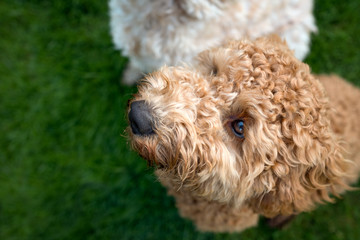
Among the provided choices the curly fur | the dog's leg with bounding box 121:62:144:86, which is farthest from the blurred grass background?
the curly fur

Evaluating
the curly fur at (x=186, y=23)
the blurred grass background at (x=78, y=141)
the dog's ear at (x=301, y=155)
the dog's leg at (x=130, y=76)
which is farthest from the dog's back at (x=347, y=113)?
the dog's leg at (x=130, y=76)

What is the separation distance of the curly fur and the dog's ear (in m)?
0.83

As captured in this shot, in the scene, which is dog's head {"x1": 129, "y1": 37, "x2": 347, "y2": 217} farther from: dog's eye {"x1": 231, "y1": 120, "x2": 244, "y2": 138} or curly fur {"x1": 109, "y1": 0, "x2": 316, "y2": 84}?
curly fur {"x1": 109, "y1": 0, "x2": 316, "y2": 84}

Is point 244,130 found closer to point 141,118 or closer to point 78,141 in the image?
point 141,118

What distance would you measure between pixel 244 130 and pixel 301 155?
32 cm

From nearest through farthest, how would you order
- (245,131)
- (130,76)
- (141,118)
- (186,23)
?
1. (141,118)
2. (245,131)
3. (186,23)
4. (130,76)

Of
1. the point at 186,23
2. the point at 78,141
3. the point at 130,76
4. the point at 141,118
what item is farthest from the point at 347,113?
the point at 78,141

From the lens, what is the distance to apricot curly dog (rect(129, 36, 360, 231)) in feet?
4.90

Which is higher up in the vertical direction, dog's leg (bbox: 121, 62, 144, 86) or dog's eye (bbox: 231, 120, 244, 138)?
dog's leg (bbox: 121, 62, 144, 86)

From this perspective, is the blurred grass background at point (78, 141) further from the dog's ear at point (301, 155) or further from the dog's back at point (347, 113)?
the dog's ear at point (301, 155)

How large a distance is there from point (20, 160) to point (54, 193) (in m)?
0.53

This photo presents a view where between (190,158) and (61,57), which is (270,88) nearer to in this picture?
(190,158)

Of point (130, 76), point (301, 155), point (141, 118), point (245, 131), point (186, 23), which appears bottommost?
point (301, 155)

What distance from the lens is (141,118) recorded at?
1.47 meters
